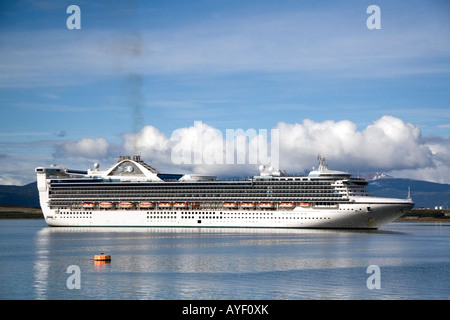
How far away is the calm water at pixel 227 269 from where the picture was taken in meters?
47.4

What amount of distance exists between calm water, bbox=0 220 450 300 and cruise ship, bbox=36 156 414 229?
19634 mm

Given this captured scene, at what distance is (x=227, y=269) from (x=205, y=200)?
209 feet

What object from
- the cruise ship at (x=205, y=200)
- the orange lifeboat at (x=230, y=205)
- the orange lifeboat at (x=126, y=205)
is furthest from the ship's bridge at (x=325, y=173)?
the orange lifeboat at (x=126, y=205)

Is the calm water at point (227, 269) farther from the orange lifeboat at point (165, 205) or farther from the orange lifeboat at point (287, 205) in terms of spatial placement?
the orange lifeboat at point (165, 205)

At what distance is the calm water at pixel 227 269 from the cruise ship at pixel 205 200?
1963 cm

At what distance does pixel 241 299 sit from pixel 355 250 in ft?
108

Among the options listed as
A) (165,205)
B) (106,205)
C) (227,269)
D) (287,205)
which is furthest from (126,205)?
(227,269)

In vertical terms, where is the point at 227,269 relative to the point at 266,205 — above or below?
below

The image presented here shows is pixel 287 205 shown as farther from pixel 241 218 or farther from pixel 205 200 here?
pixel 205 200

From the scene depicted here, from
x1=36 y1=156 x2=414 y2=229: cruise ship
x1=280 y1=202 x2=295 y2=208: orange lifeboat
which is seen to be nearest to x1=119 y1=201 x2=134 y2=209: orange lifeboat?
x1=36 y1=156 x2=414 y2=229: cruise ship

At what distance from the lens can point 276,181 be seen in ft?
387

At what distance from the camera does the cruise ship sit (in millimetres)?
110438

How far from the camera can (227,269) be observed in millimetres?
58719
